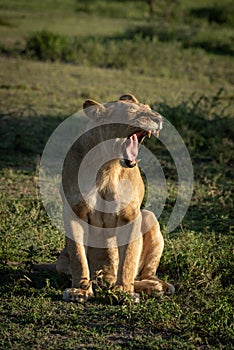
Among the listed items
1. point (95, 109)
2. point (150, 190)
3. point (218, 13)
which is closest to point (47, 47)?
point (150, 190)

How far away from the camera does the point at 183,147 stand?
32.3 feet

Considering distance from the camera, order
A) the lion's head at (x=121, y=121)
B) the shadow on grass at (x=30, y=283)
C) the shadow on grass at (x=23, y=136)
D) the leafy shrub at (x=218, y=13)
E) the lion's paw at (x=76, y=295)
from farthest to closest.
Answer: the leafy shrub at (x=218, y=13) < the shadow on grass at (x=23, y=136) < the shadow on grass at (x=30, y=283) < the lion's paw at (x=76, y=295) < the lion's head at (x=121, y=121)

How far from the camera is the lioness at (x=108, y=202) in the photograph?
4.96 meters

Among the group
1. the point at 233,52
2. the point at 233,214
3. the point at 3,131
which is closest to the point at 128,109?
the point at 233,214

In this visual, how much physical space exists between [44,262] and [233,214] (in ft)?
8.12

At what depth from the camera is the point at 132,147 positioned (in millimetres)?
4973

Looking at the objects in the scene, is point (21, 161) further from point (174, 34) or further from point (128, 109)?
point (174, 34)

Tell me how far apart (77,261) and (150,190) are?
10.5 feet

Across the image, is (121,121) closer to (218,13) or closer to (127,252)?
(127,252)

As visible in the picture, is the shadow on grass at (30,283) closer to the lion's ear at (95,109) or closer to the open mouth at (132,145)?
the open mouth at (132,145)

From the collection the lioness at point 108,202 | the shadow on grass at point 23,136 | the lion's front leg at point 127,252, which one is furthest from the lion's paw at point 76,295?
the shadow on grass at point 23,136

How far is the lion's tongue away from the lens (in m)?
4.94

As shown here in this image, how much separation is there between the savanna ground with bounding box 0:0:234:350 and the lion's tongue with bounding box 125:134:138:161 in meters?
0.97

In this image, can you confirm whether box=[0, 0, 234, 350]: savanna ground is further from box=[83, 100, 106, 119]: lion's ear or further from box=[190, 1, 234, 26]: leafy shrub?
box=[190, 1, 234, 26]: leafy shrub
